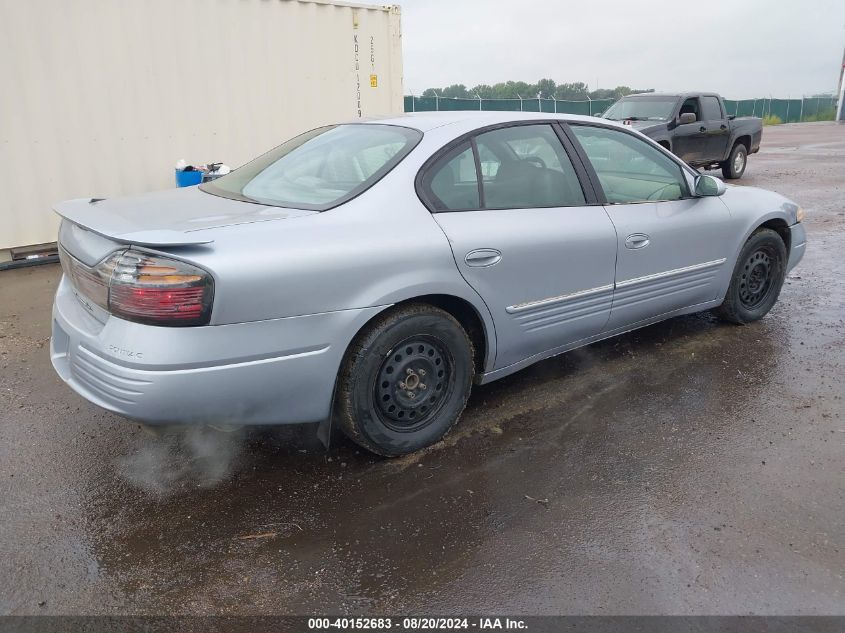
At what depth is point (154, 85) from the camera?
23.3 feet

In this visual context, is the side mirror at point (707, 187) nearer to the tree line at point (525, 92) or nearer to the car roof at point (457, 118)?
the car roof at point (457, 118)

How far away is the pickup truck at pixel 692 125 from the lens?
11641 mm

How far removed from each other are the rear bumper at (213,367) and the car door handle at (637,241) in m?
1.69

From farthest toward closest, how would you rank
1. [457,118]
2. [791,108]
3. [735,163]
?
[791,108], [735,163], [457,118]

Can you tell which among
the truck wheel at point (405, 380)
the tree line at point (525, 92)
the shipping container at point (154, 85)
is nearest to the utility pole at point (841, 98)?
the tree line at point (525, 92)

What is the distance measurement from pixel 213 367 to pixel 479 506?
1.21 m

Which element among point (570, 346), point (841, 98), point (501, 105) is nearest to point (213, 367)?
point (570, 346)

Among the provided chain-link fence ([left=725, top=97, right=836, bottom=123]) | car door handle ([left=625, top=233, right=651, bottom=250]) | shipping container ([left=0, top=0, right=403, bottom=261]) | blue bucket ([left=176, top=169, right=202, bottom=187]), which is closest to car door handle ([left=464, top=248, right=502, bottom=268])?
car door handle ([left=625, top=233, right=651, bottom=250])

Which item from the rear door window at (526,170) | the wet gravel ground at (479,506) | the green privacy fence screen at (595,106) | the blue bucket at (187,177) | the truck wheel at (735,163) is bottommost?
the wet gravel ground at (479,506)

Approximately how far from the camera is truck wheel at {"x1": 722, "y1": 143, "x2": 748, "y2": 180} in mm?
13242

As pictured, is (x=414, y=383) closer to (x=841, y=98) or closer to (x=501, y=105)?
(x=501, y=105)

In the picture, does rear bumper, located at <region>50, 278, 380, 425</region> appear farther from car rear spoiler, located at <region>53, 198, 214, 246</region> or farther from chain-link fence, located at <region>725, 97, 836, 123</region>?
chain-link fence, located at <region>725, 97, 836, 123</region>

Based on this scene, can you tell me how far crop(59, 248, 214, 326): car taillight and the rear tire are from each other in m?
3.61

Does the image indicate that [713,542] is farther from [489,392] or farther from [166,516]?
[166,516]
